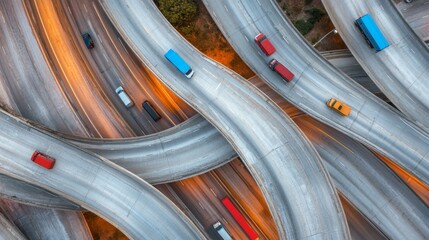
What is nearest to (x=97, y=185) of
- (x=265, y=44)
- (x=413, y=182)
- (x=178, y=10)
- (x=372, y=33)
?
(x=178, y=10)

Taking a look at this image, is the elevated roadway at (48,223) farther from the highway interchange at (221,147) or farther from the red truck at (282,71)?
the red truck at (282,71)

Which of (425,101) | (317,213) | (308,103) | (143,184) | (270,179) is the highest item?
(143,184)

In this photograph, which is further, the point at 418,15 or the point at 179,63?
the point at 418,15

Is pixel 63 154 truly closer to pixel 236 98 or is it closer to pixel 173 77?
pixel 173 77

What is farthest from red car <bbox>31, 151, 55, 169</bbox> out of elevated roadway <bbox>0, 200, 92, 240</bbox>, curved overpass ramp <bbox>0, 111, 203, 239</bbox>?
elevated roadway <bbox>0, 200, 92, 240</bbox>

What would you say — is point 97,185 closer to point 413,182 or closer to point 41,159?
point 41,159

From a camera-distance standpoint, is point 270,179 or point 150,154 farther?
point 150,154

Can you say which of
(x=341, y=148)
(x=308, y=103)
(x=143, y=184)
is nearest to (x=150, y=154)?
(x=143, y=184)

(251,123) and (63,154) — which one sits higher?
(63,154)
